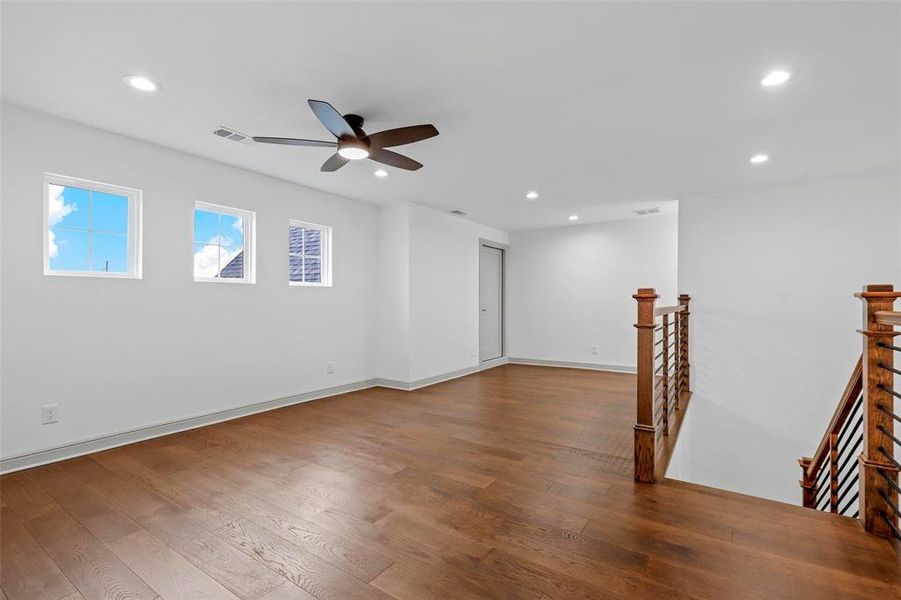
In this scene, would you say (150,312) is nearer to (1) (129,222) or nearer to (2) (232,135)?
(1) (129,222)

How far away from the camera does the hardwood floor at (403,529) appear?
5.64ft

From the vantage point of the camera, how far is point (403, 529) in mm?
2139

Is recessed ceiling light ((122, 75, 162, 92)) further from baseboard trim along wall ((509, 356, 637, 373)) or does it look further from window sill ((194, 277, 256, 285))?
baseboard trim along wall ((509, 356, 637, 373))

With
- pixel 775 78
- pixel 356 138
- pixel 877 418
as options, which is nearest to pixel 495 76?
pixel 356 138

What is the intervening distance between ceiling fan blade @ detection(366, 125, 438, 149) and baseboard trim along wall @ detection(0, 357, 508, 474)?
3.08 m

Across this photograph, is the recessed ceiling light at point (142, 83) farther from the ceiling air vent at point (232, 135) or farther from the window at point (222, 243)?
the window at point (222, 243)

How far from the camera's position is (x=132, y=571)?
1.82 meters

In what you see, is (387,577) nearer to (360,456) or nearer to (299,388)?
(360,456)

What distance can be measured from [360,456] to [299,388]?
6.59 ft

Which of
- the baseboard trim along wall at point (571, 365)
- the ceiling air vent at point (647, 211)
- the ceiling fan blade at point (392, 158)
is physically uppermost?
the ceiling air vent at point (647, 211)

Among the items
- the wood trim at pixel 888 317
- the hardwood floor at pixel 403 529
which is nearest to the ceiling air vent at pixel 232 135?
the hardwood floor at pixel 403 529

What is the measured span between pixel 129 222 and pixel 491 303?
553 centimetres

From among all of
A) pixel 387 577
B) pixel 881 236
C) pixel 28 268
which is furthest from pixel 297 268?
pixel 881 236

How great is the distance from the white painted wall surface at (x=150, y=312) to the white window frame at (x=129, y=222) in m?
0.06
